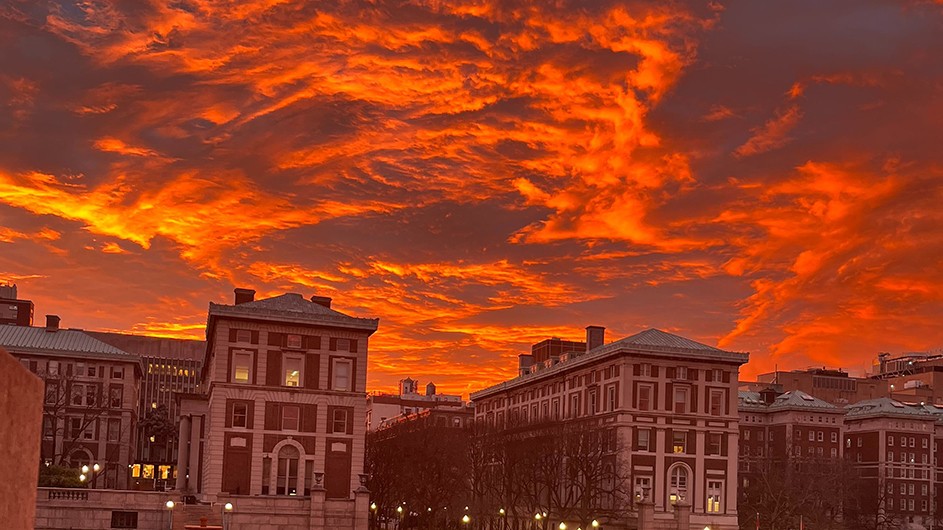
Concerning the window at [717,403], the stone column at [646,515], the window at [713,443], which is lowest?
the stone column at [646,515]

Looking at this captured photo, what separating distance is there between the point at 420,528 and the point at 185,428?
93.0ft

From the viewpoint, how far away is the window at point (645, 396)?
116 metres

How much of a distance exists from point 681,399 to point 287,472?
4146cm

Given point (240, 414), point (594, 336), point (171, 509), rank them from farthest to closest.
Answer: point (594, 336)
point (240, 414)
point (171, 509)

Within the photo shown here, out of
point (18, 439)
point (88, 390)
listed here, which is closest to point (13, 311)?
point (88, 390)

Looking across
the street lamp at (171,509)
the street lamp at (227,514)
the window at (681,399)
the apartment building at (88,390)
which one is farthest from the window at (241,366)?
the apartment building at (88,390)

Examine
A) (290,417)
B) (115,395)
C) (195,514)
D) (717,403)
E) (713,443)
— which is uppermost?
(717,403)

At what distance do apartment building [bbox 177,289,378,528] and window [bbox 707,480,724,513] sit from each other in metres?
37.1

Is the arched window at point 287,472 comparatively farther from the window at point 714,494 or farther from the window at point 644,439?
the window at point 714,494

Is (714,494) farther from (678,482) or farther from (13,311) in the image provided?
(13,311)

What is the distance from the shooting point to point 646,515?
110m

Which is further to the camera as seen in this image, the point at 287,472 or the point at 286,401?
the point at 286,401

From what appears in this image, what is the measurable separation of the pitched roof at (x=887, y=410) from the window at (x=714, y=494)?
75.0m

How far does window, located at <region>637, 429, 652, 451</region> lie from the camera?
115 meters
